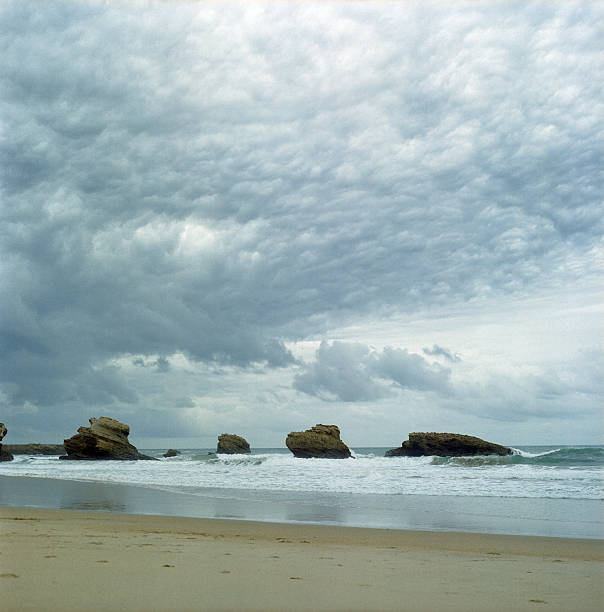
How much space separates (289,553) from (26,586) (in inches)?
155

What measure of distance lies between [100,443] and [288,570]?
5484 centimetres

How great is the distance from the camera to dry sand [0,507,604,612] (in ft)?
17.4

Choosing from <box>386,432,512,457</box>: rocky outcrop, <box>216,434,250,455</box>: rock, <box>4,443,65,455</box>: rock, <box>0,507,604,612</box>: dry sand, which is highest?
<box>0,507,604,612</box>: dry sand

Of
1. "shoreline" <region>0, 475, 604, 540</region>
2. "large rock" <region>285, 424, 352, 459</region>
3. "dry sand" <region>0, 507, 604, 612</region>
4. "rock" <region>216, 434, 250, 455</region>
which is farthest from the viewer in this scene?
"rock" <region>216, 434, 250, 455</region>

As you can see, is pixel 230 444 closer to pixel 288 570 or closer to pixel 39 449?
pixel 39 449

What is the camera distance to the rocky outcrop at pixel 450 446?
51219mm

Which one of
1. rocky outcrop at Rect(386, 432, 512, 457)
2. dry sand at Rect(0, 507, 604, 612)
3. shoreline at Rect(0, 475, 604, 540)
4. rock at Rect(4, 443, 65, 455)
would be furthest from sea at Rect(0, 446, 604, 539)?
rock at Rect(4, 443, 65, 455)

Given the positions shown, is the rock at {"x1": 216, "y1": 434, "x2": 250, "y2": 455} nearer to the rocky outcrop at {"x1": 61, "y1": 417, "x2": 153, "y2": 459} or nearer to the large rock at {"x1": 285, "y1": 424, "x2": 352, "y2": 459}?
the rocky outcrop at {"x1": 61, "y1": 417, "x2": 153, "y2": 459}

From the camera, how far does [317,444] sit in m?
51.2

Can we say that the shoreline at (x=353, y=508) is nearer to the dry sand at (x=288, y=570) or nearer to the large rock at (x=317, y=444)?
the dry sand at (x=288, y=570)

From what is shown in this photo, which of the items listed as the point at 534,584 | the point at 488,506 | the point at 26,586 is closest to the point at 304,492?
the point at 488,506

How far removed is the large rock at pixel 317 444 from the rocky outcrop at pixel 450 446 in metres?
7.46

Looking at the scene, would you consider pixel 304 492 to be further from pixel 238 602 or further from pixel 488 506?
pixel 238 602

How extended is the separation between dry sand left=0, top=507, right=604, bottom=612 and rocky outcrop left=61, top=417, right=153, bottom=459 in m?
49.1
